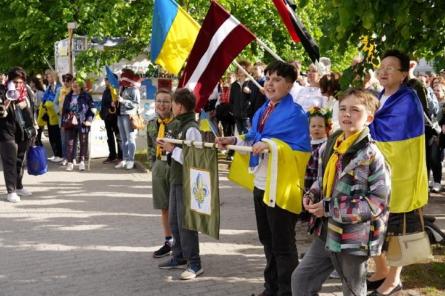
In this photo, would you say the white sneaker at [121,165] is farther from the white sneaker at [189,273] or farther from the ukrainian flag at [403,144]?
the ukrainian flag at [403,144]

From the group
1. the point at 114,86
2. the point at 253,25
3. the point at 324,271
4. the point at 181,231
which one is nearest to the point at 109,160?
the point at 114,86

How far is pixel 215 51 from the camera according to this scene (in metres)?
6.05

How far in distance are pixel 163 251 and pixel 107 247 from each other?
79 centimetres

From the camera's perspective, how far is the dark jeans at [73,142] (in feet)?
40.8

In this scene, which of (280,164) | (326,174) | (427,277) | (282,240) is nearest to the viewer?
(326,174)

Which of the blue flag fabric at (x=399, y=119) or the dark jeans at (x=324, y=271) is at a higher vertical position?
the blue flag fabric at (x=399, y=119)

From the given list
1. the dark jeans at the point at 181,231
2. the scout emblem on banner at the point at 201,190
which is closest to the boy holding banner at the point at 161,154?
the dark jeans at the point at 181,231

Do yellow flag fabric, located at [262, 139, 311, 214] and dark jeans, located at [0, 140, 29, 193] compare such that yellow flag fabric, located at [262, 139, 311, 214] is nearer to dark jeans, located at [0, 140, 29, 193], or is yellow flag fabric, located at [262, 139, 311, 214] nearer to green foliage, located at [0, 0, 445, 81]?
green foliage, located at [0, 0, 445, 81]

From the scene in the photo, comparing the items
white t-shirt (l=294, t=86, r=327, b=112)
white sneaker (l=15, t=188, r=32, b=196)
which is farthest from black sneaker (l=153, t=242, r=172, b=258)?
white sneaker (l=15, t=188, r=32, b=196)

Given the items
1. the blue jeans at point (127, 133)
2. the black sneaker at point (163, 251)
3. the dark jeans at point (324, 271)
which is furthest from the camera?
the blue jeans at point (127, 133)

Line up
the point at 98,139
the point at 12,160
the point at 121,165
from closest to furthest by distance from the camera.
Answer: the point at 12,160 → the point at 121,165 → the point at 98,139

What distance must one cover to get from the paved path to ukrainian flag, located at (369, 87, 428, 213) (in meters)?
1.15

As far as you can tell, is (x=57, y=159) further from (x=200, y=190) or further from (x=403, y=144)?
(x=403, y=144)

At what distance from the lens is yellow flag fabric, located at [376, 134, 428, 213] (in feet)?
14.5
